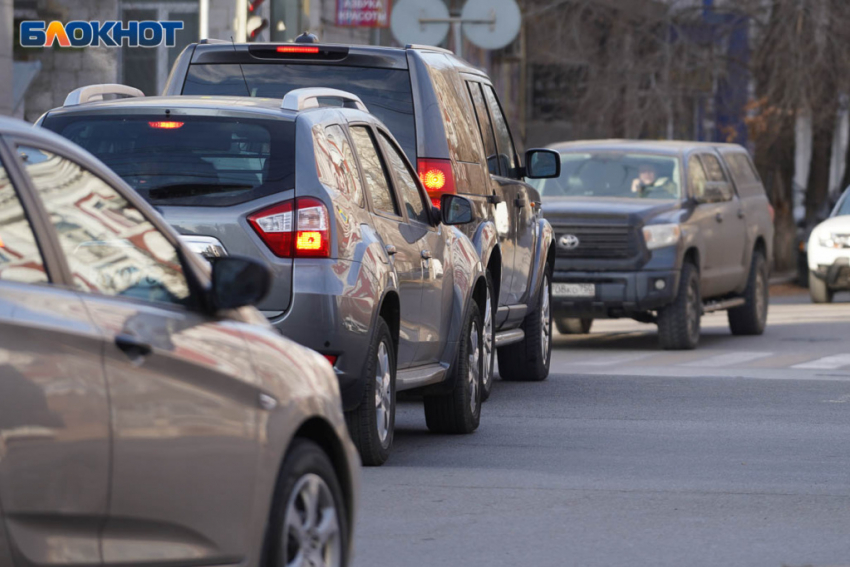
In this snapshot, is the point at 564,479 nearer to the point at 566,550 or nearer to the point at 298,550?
the point at 566,550

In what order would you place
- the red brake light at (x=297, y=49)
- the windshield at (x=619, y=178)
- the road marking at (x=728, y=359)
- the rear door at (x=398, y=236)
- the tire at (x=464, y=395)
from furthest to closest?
the windshield at (x=619, y=178) < the road marking at (x=728, y=359) < the red brake light at (x=297, y=49) < the tire at (x=464, y=395) < the rear door at (x=398, y=236)

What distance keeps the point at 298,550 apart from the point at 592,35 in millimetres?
29838

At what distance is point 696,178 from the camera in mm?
18219

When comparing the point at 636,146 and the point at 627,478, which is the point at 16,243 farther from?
the point at 636,146

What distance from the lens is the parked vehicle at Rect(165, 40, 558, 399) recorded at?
10.7 meters

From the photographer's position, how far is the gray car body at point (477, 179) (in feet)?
35.1

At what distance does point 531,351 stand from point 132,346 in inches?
363

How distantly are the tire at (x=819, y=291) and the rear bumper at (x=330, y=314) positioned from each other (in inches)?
720

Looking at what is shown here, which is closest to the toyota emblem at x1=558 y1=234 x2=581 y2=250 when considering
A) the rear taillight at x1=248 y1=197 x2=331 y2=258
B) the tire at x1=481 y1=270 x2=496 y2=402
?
the tire at x1=481 y1=270 x2=496 y2=402

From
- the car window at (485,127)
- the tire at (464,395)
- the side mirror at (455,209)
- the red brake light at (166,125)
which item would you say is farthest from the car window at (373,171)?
the car window at (485,127)

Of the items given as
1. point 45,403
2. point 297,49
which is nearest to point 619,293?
point 297,49

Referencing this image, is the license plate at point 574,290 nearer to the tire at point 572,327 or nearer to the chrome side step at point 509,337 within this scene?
the tire at point 572,327

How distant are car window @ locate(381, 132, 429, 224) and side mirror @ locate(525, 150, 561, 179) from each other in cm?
363

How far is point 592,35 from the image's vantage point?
3394 cm
